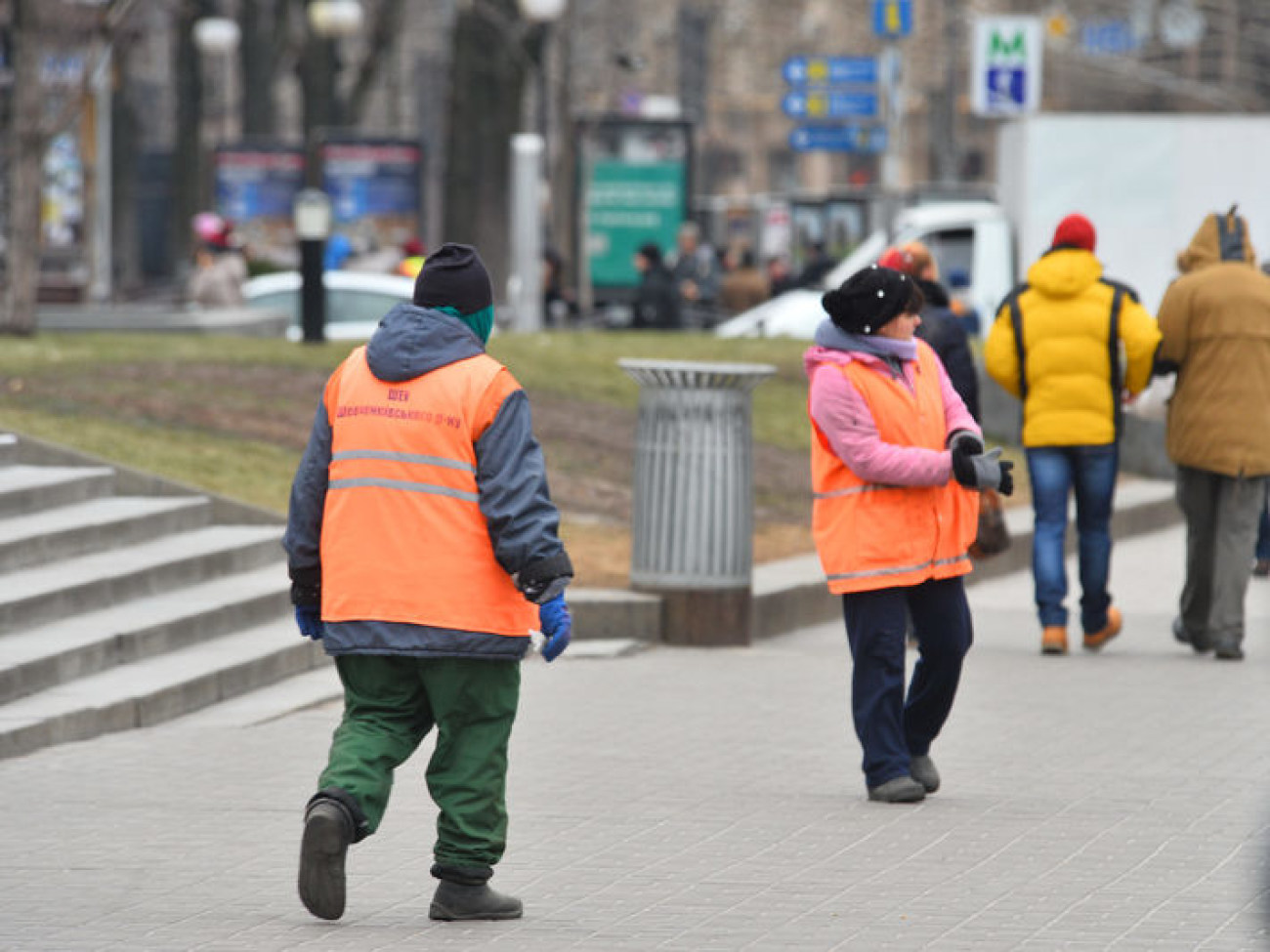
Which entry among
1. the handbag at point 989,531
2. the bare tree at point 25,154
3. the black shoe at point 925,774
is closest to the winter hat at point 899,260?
the handbag at point 989,531

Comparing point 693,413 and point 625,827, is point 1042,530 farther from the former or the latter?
point 625,827

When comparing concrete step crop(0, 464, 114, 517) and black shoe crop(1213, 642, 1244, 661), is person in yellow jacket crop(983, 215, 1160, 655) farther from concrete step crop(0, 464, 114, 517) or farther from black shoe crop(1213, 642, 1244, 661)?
concrete step crop(0, 464, 114, 517)

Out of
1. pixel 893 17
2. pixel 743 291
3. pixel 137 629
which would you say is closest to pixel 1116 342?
pixel 137 629

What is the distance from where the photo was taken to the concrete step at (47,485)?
1124cm

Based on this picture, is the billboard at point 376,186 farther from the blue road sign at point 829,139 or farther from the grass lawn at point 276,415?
the grass lawn at point 276,415

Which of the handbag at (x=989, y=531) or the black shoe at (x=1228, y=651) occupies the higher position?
the handbag at (x=989, y=531)

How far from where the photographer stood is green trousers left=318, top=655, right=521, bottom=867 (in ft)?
20.2

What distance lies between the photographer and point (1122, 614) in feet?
42.0

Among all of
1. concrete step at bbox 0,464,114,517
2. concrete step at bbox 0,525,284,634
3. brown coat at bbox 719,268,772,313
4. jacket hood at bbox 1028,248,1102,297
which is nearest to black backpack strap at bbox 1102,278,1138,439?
jacket hood at bbox 1028,248,1102,297

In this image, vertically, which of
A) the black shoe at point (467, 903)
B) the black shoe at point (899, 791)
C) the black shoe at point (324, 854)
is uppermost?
the black shoe at point (324, 854)

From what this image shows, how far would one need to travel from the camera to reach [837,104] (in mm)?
28562

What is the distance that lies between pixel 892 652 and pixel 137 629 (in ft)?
10.8

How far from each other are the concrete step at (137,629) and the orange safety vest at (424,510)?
315cm

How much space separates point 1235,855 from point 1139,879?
44 cm
